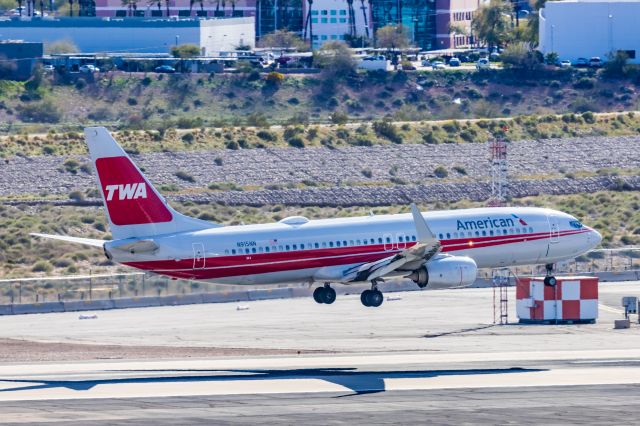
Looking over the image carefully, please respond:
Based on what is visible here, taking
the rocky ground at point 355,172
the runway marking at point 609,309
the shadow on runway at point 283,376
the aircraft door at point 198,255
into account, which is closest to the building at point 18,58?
the rocky ground at point 355,172

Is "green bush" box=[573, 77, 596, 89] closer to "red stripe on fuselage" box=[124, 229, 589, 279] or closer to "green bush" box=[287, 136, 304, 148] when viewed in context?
"green bush" box=[287, 136, 304, 148]

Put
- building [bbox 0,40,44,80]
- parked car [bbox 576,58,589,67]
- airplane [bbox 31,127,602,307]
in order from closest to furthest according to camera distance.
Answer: airplane [bbox 31,127,602,307] → building [bbox 0,40,44,80] → parked car [bbox 576,58,589,67]

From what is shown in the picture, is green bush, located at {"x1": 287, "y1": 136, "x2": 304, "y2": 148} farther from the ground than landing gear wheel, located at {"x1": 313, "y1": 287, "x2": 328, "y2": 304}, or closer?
farther from the ground

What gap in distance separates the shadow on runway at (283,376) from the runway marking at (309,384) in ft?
0.15

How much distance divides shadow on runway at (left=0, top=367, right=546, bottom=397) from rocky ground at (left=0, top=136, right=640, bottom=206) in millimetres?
66197

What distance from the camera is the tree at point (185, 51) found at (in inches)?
7451

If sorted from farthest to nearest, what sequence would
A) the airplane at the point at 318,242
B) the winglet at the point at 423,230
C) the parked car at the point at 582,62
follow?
the parked car at the point at 582,62
the winglet at the point at 423,230
the airplane at the point at 318,242

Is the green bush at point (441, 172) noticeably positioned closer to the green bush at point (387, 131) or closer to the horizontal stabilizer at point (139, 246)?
the green bush at point (387, 131)

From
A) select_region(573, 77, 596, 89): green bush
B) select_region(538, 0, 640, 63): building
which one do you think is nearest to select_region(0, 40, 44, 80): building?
select_region(573, 77, 596, 89): green bush

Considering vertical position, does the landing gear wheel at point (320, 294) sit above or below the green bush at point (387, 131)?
below

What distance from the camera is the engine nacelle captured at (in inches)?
2648

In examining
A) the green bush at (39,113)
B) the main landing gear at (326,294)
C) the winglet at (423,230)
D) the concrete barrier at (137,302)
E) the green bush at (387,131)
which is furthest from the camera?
the green bush at (39,113)

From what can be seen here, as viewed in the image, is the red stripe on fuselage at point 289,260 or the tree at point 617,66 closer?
the red stripe on fuselage at point 289,260

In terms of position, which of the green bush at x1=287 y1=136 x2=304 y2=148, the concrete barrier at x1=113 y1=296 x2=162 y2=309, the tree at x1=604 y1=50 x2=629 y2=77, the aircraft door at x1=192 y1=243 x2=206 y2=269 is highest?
the tree at x1=604 y1=50 x2=629 y2=77
